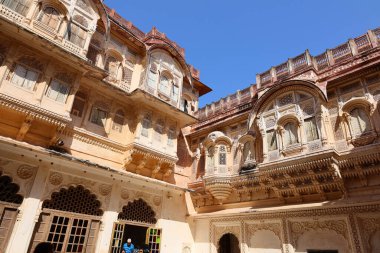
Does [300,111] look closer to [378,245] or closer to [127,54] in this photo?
[378,245]

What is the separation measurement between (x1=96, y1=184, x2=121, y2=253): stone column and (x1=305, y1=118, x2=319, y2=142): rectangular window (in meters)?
7.82

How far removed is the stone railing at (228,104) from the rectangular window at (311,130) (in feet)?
11.6

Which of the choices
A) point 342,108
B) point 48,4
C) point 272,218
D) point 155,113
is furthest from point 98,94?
point 342,108

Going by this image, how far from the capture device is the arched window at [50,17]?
9500 millimetres

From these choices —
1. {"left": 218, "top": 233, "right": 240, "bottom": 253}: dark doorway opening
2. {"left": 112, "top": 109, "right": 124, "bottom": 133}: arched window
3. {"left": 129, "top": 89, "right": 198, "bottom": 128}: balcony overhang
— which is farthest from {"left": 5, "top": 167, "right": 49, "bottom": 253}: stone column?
{"left": 218, "top": 233, "right": 240, "bottom": 253}: dark doorway opening

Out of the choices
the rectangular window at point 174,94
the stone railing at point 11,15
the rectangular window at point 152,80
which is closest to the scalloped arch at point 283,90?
the rectangular window at point 174,94

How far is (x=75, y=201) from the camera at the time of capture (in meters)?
9.55

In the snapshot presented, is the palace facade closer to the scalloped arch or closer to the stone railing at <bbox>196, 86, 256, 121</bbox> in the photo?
the scalloped arch

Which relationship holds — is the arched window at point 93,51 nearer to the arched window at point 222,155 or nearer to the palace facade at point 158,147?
the palace facade at point 158,147

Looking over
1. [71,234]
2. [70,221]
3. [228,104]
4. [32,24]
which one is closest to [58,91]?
[32,24]

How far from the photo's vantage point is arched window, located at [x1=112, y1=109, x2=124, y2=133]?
38.4ft

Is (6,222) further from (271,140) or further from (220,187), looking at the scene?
(271,140)

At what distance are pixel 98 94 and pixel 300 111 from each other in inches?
338

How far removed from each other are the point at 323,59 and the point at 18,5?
11922 mm
